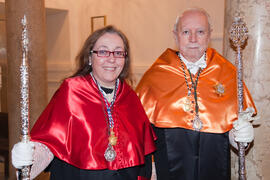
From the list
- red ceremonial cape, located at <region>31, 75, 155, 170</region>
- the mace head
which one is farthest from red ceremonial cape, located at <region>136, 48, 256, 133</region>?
the mace head

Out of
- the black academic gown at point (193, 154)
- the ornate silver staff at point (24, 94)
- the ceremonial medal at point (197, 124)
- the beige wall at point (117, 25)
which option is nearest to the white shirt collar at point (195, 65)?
the ceremonial medal at point (197, 124)

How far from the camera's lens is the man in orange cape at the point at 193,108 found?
9.05 ft

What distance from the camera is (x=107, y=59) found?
2398mm

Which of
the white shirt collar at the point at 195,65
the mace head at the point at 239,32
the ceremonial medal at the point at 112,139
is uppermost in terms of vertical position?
the mace head at the point at 239,32

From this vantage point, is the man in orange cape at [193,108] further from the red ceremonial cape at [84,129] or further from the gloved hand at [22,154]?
the gloved hand at [22,154]

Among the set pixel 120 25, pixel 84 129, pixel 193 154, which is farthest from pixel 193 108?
pixel 120 25

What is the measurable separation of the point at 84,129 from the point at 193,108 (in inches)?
40.7

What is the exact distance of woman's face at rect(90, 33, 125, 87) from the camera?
2.40 m

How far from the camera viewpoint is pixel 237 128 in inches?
96.7

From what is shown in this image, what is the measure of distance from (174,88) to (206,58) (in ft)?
1.40

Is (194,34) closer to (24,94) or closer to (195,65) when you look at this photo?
(195,65)

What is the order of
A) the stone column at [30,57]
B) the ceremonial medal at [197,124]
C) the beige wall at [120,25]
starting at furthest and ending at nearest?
1. the beige wall at [120,25]
2. the stone column at [30,57]
3. the ceremonial medal at [197,124]

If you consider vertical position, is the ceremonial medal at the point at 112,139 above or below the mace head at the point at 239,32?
below

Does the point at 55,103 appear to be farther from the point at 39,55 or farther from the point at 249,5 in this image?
the point at 39,55
